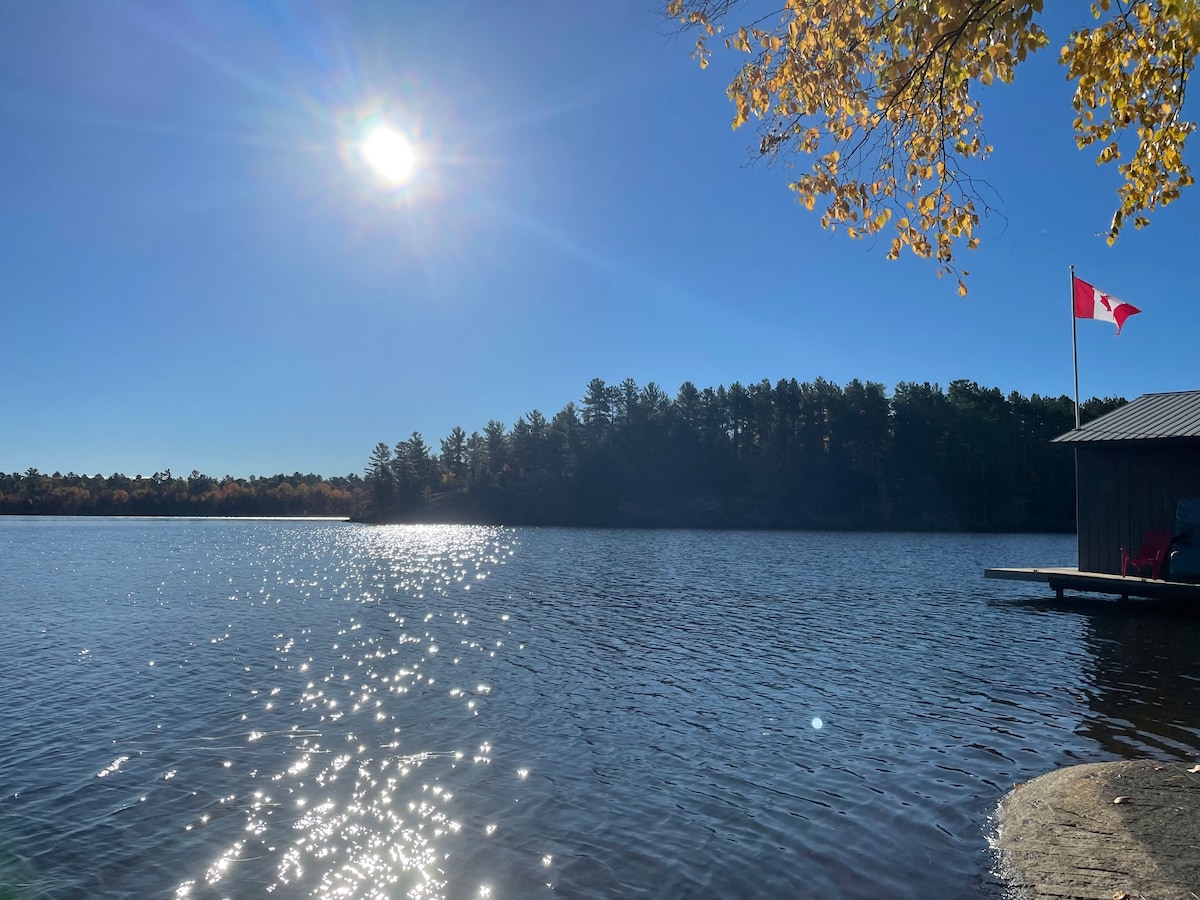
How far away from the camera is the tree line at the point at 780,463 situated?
115500mm

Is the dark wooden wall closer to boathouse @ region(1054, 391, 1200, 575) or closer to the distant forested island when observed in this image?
boathouse @ region(1054, 391, 1200, 575)

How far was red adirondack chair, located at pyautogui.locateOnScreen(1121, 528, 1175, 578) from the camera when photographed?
25.0 meters

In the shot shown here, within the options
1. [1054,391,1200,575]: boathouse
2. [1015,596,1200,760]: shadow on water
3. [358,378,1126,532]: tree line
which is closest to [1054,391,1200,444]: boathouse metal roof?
[1054,391,1200,575]: boathouse

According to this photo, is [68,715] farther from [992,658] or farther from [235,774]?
[992,658]

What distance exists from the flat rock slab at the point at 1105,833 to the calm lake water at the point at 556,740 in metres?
0.43

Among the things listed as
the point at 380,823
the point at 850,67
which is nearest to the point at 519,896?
the point at 380,823

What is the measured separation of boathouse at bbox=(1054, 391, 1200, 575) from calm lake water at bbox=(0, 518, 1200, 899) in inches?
106

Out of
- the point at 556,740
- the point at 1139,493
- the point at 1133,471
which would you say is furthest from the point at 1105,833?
the point at 1133,471

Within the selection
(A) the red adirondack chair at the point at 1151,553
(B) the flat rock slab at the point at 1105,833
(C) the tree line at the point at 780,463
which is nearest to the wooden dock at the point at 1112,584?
(A) the red adirondack chair at the point at 1151,553

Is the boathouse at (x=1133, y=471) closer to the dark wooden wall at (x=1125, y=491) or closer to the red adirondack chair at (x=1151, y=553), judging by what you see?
the dark wooden wall at (x=1125, y=491)

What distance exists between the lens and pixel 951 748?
12.4 metres

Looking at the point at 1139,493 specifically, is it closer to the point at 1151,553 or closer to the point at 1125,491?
the point at 1125,491

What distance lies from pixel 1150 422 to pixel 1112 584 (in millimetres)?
5504

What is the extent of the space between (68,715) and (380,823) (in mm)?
8696
